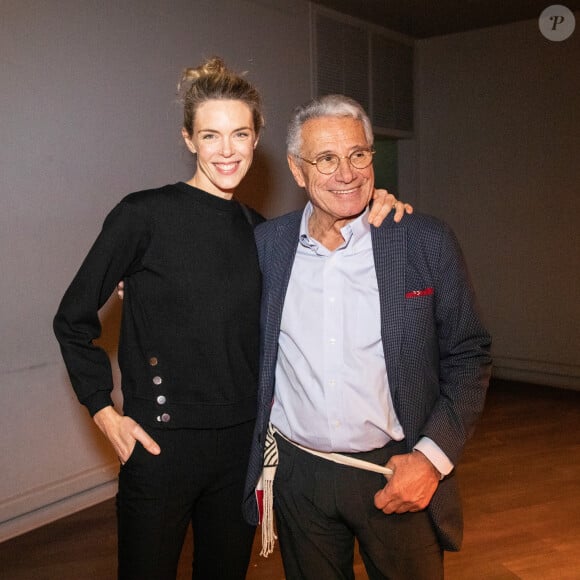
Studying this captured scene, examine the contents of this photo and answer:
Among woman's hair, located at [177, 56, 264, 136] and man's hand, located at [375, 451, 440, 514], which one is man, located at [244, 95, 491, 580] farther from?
woman's hair, located at [177, 56, 264, 136]

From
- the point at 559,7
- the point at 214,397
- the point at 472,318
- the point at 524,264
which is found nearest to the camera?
the point at 472,318

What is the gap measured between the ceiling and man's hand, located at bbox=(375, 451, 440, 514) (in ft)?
14.1

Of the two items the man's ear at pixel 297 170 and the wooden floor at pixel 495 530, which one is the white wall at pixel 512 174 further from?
the man's ear at pixel 297 170

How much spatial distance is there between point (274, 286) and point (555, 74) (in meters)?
4.85

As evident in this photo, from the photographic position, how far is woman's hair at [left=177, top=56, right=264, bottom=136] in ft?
6.32

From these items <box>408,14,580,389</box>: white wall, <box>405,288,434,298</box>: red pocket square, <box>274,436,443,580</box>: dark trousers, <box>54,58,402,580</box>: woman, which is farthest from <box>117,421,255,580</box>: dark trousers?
<box>408,14,580,389</box>: white wall

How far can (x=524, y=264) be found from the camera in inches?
246

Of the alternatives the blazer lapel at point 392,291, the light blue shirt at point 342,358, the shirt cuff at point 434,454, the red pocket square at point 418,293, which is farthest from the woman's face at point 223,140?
the shirt cuff at point 434,454

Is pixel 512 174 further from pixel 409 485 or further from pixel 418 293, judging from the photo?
pixel 409 485

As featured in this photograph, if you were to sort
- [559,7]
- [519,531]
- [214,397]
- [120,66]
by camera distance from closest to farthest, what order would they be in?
[214,397] → [519,531] → [120,66] → [559,7]

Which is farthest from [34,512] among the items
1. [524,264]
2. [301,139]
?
[524,264]

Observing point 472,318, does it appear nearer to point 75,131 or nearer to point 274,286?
point 274,286

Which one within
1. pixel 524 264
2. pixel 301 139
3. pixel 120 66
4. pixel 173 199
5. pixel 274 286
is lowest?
pixel 524 264

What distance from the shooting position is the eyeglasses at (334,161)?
1881 mm
